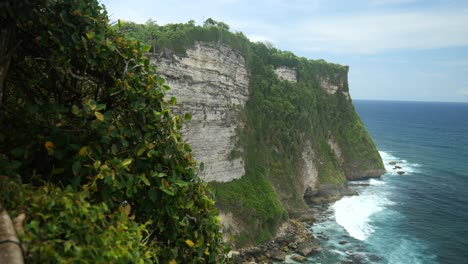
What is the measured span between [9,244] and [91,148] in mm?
1886

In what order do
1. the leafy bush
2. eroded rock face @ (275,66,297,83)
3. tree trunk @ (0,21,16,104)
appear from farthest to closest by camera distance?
eroded rock face @ (275,66,297,83) → the leafy bush → tree trunk @ (0,21,16,104)

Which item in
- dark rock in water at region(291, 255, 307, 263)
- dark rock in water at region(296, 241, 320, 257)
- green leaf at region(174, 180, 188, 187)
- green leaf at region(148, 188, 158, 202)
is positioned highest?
green leaf at region(174, 180, 188, 187)

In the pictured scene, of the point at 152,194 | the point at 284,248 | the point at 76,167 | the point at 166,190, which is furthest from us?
the point at 284,248

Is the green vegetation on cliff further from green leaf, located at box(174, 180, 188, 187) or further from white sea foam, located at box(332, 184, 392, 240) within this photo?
white sea foam, located at box(332, 184, 392, 240)

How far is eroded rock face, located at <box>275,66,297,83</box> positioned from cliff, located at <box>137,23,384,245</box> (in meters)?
0.18

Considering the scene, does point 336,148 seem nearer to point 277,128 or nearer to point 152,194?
point 277,128

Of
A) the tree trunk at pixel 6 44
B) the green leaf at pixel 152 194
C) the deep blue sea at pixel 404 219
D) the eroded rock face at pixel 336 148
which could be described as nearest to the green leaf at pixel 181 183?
the green leaf at pixel 152 194

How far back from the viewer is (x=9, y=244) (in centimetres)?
325

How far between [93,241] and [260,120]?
154ft

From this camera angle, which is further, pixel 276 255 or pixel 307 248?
pixel 307 248

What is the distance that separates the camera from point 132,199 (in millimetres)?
5387

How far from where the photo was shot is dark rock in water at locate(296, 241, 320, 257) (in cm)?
3592

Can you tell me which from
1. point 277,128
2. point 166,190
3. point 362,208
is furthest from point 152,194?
point 362,208

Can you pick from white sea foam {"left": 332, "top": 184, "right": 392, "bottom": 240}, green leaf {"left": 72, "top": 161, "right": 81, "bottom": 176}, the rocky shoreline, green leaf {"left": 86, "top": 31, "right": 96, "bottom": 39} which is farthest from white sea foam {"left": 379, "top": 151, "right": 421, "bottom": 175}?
green leaf {"left": 72, "top": 161, "right": 81, "bottom": 176}
